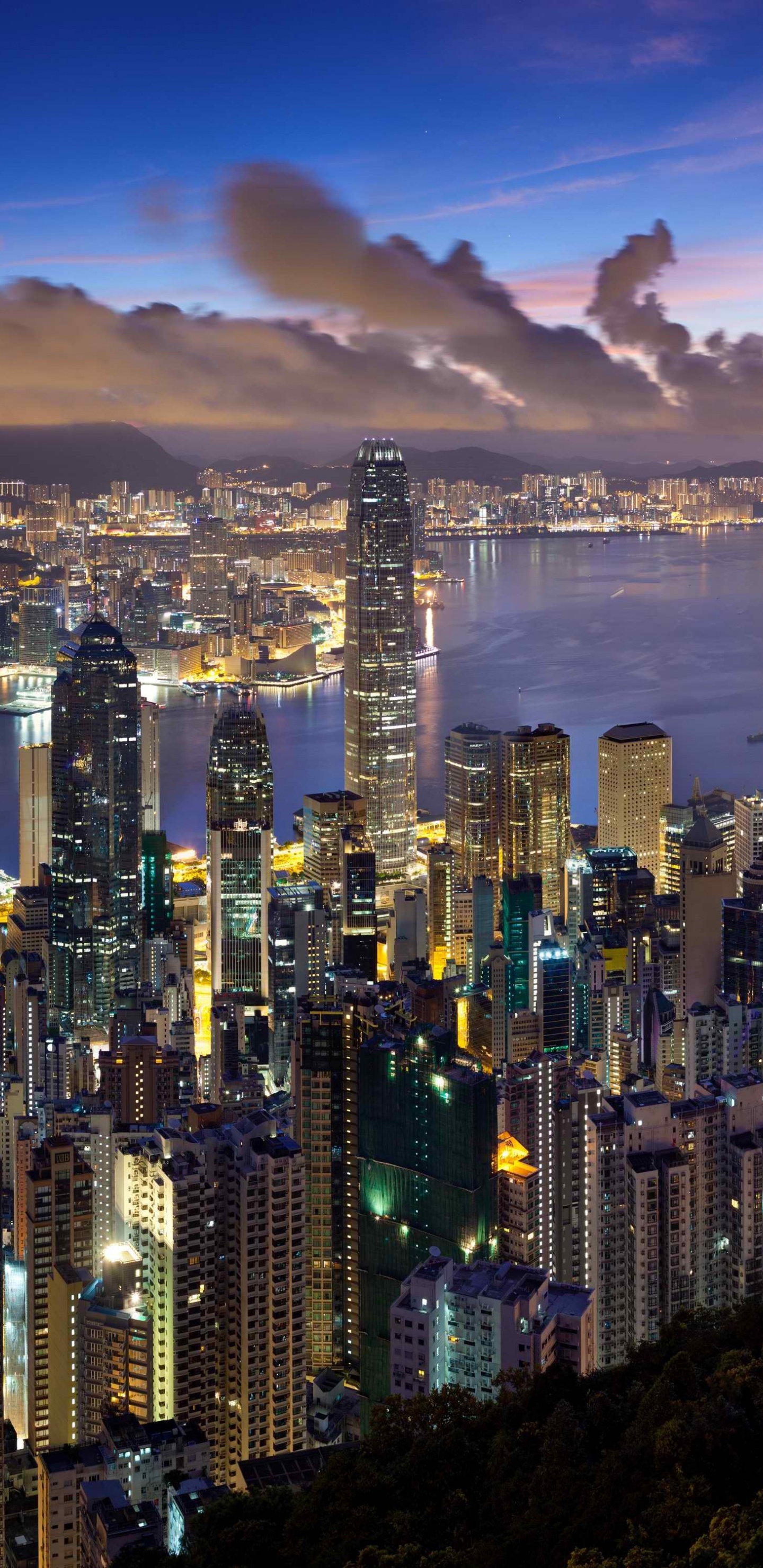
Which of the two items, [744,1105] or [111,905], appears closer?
[744,1105]

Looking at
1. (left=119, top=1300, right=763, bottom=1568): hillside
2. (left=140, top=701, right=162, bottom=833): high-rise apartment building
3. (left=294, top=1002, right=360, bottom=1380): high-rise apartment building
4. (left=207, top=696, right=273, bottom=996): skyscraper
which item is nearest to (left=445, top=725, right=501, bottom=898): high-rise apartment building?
(left=207, top=696, right=273, bottom=996): skyscraper

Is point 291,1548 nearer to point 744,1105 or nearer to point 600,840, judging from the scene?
point 744,1105

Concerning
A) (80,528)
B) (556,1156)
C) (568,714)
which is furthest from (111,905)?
(556,1156)

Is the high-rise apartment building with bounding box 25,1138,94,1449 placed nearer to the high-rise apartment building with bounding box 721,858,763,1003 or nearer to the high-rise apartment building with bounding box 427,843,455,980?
the high-rise apartment building with bounding box 721,858,763,1003

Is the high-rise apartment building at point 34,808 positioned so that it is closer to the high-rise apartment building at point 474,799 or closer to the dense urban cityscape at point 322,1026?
the dense urban cityscape at point 322,1026

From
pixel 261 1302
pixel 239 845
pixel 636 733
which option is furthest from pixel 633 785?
pixel 261 1302

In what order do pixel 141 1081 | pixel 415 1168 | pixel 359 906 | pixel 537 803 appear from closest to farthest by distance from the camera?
pixel 415 1168 < pixel 141 1081 < pixel 359 906 < pixel 537 803

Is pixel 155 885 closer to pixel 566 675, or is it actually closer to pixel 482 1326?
pixel 566 675
